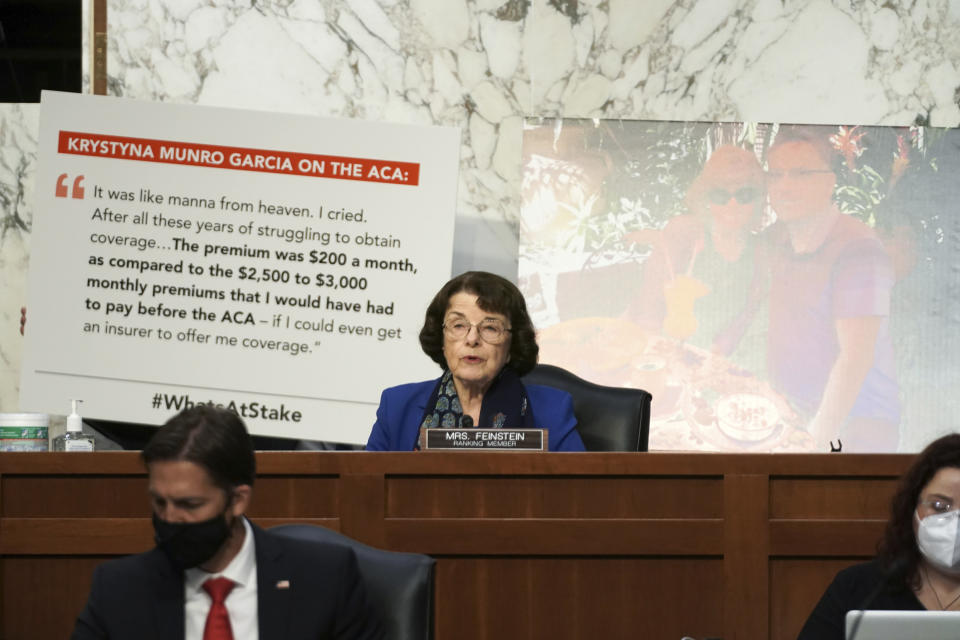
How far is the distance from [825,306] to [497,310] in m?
2.16

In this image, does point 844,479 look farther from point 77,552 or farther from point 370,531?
point 77,552

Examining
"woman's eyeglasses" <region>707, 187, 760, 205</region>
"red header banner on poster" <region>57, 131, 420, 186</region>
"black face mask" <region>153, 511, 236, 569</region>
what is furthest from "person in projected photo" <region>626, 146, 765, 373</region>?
"black face mask" <region>153, 511, 236, 569</region>

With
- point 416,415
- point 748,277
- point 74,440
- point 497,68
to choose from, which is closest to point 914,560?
point 416,415

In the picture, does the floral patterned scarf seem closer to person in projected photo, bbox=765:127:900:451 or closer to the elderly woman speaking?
the elderly woman speaking

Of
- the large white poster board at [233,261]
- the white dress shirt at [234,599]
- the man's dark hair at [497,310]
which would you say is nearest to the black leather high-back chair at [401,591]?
the white dress shirt at [234,599]

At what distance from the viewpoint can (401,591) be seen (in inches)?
80.5

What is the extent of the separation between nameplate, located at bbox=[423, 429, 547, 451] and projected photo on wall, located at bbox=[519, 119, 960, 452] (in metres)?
2.07

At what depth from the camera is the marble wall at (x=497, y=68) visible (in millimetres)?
5047

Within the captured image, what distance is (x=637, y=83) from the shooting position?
505 centimetres

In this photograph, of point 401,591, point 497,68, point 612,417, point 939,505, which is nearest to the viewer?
point 401,591

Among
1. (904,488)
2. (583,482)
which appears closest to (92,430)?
(583,482)

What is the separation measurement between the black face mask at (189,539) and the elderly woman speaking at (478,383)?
156 centimetres

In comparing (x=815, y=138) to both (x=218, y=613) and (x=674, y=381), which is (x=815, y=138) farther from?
(x=218, y=613)

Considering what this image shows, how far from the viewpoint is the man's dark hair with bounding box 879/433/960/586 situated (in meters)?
2.28
